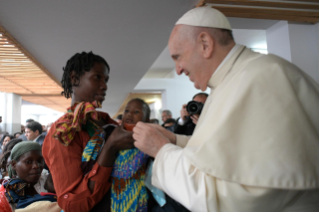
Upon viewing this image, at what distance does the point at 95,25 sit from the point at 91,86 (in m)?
2.64

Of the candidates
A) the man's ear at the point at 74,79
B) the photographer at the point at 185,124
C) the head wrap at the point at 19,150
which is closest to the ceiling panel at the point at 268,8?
the photographer at the point at 185,124

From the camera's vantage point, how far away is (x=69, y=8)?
327 centimetres

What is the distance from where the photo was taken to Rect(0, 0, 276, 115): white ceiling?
3254mm

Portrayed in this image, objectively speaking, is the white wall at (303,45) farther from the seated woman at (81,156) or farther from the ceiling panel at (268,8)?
the seated woman at (81,156)

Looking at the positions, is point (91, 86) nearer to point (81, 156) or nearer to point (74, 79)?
point (74, 79)

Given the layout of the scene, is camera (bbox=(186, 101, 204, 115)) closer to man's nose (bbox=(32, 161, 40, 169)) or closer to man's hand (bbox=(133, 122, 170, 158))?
man's hand (bbox=(133, 122, 170, 158))

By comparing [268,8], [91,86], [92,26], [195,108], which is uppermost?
[92,26]

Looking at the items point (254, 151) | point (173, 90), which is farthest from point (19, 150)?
point (173, 90)

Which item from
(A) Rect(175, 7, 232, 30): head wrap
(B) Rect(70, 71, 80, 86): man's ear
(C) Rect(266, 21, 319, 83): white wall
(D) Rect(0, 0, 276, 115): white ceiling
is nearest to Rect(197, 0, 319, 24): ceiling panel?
(C) Rect(266, 21, 319, 83): white wall

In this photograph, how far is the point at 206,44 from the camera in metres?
1.33

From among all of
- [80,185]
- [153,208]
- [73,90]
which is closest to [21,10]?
[73,90]

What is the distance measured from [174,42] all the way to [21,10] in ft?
9.25

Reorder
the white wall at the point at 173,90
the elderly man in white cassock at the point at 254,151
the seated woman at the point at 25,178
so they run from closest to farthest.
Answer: the elderly man in white cassock at the point at 254,151 → the seated woman at the point at 25,178 → the white wall at the point at 173,90

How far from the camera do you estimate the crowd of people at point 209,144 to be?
957 mm
